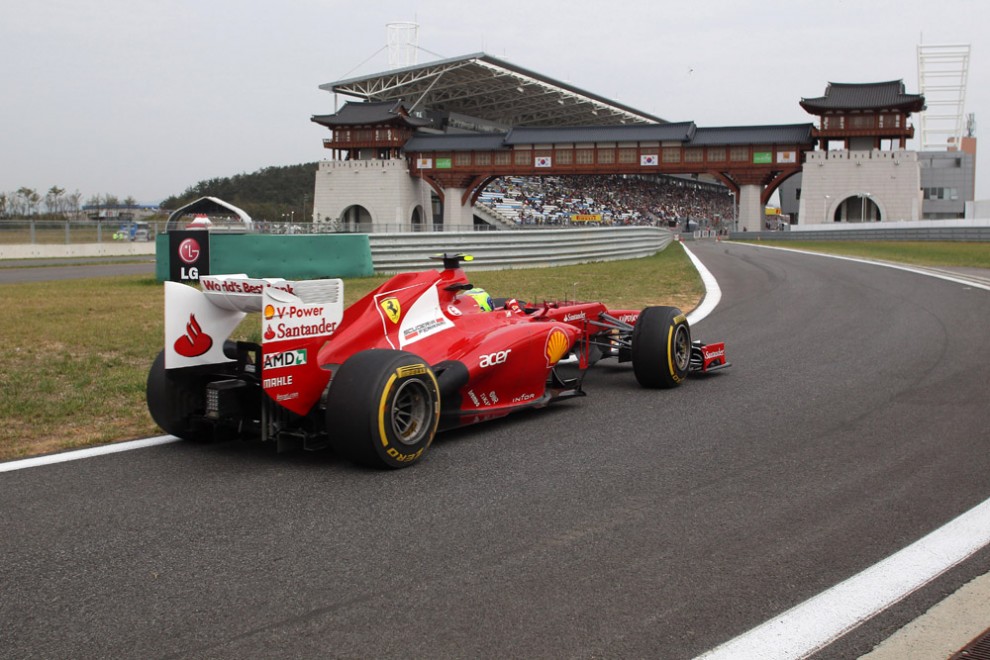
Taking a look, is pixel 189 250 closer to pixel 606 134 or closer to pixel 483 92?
pixel 606 134

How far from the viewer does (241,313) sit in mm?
5805

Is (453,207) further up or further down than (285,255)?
further up

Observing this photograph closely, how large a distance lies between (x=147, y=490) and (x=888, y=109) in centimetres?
6789

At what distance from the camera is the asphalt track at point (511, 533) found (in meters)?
3.18

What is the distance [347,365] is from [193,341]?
1.07 metres

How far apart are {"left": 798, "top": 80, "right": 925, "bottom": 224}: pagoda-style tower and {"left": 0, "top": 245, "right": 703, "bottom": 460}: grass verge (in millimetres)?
49709

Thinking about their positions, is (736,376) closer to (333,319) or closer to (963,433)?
(963,433)

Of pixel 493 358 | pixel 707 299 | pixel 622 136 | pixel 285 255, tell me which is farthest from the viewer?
pixel 622 136

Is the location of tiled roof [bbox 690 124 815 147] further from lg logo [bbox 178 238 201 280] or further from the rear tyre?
the rear tyre

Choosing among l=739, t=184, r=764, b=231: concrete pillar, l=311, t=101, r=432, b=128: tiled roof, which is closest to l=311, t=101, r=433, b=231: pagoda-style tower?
l=311, t=101, r=432, b=128: tiled roof

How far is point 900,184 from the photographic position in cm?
6412

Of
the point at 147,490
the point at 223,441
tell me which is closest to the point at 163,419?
the point at 223,441

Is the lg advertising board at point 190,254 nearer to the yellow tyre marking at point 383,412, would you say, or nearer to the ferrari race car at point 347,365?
the ferrari race car at point 347,365

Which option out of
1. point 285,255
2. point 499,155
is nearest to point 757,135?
point 499,155
